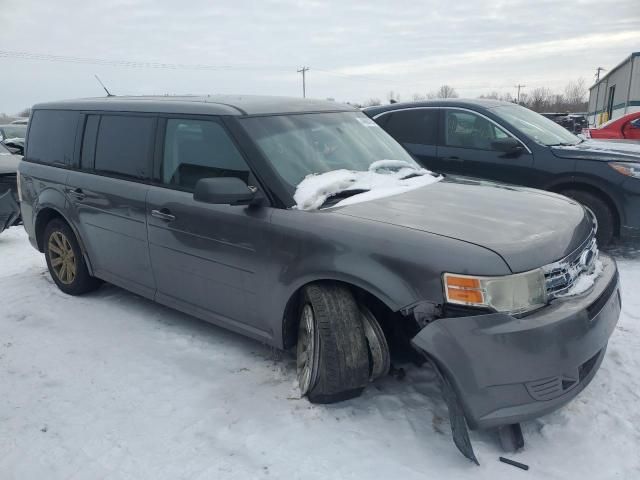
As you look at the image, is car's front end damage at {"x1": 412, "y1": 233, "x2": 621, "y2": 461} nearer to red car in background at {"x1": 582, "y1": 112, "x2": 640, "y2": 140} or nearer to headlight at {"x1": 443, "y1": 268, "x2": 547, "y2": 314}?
headlight at {"x1": 443, "y1": 268, "x2": 547, "y2": 314}

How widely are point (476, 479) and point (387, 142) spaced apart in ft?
8.29

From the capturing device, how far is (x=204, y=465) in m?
2.60

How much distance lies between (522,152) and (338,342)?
4.21 metres

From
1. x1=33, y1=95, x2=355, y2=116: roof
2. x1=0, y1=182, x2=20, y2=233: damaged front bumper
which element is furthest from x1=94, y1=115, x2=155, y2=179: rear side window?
x1=0, y1=182, x2=20, y2=233: damaged front bumper

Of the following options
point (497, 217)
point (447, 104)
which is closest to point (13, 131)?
point (447, 104)

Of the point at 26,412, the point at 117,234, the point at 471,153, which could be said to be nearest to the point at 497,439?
the point at 26,412

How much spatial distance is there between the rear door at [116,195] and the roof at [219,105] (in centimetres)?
10

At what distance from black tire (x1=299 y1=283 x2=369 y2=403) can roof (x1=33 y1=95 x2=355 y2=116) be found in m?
1.44

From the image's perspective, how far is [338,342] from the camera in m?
2.82

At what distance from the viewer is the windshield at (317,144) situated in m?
3.36

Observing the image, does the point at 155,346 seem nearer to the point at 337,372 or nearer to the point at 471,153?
the point at 337,372

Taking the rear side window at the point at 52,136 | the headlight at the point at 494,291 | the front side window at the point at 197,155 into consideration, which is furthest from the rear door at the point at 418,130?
the headlight at the point at 494,291

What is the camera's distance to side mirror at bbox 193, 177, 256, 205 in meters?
3.01

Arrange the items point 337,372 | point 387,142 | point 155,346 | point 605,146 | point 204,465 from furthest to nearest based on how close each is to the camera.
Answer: point 605,146
point 387,142
point 155,346
point 337,372
point 204,465
